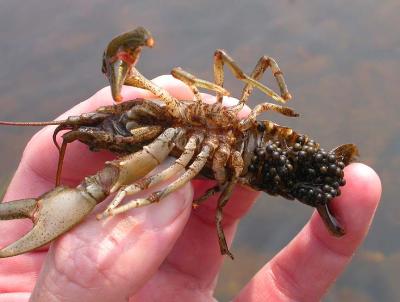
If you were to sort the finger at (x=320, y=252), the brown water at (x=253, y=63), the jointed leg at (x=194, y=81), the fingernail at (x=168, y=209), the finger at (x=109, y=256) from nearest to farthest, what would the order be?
the finger at (x=109, y=256) → the fingernail at (x=168, y=209) → the finger at (x=320, y=252) → the jointed leg at (x=194, y=81) → the brown water at (x=253, y=63)

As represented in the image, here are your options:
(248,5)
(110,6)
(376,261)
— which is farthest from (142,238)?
(110,6)

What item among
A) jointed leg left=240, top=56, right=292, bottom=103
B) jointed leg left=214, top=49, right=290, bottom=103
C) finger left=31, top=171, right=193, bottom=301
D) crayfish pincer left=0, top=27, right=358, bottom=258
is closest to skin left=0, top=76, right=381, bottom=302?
finger left=31, top=171, right=193, bottom=301

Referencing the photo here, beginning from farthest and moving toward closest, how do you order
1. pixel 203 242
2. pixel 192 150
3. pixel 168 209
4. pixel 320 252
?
1. pixel 203 242
2. pixel 320 252
3. pixel 192 150
4. pixel 168 209

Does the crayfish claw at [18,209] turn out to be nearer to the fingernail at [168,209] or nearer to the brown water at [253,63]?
the fingernail at [168,209]

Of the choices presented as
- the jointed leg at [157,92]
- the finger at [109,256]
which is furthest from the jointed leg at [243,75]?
the finger at [109,256]

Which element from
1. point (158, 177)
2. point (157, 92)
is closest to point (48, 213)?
point (158, 177)

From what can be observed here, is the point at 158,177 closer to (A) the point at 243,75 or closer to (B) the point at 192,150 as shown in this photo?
(B) the point at 192,150
